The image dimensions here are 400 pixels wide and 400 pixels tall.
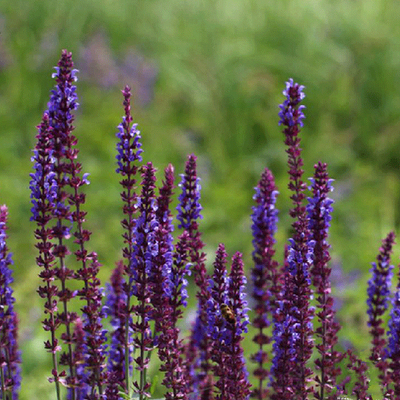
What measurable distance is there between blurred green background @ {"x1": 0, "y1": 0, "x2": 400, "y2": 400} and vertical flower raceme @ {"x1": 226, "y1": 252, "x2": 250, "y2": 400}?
3.77m

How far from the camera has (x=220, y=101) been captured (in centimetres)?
973

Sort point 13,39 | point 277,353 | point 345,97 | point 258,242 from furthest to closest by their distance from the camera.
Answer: point 13,39
point 345,97
point 258,242
point 277,353

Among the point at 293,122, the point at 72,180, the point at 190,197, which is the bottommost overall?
the point at 72,180

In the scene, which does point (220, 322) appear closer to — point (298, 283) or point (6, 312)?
point (298, 283)

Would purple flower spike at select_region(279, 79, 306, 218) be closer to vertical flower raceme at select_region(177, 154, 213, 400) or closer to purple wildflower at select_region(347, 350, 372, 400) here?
vertical flower raceme at select_region(177, 154, 213, 400)

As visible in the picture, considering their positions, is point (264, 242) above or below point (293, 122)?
below

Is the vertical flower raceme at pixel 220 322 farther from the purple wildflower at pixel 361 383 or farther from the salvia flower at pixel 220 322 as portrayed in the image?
the purple wildflower at pixel 361 383

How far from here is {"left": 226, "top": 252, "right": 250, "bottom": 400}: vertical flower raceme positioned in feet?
8.16

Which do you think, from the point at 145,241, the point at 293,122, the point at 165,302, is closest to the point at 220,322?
the point at 165,302

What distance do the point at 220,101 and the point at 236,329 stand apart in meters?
7.36

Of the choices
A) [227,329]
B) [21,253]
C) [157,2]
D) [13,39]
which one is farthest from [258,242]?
[157,2]

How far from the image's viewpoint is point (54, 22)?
36.7 feet

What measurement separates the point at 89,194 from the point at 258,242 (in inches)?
206

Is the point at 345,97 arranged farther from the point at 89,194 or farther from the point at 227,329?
the point at 227,329
